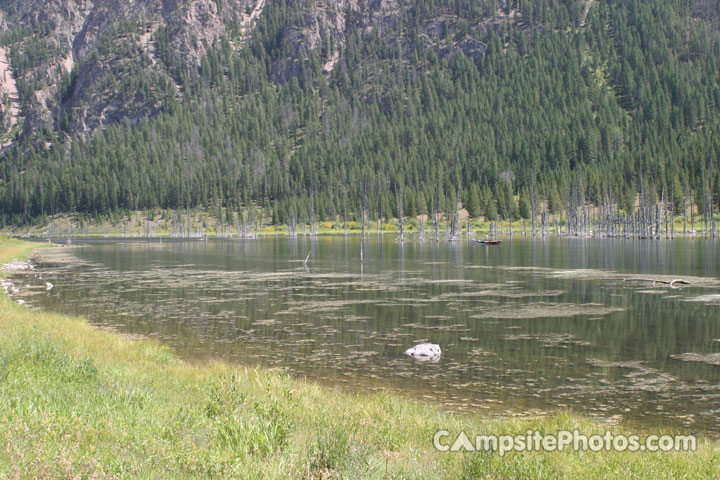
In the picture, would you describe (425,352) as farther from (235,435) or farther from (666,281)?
(666,281)

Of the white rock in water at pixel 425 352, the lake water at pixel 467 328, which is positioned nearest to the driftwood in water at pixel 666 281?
the lake water at pixel 467 328

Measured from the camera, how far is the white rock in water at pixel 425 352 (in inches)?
1001

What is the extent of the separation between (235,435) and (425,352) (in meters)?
15.3

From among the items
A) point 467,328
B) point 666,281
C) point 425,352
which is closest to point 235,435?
point 425,352

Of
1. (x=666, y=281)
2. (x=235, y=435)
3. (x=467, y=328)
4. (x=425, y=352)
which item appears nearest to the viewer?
(x=235, y=435)

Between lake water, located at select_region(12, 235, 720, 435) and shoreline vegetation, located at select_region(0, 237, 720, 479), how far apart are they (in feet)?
13.1

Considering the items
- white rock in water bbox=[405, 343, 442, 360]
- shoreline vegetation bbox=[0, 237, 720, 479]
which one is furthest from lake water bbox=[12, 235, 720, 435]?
shoreline vegetation bbox=[0, 237, 720, 479]

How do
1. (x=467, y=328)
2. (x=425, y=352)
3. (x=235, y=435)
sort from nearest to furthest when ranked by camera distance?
1. (x=235, y=435)
2. (x=425, y=352)
3. (x=467, y=328)

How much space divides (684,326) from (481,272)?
3383 centimetres

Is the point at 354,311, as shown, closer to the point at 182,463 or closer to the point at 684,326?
the point at 684,326

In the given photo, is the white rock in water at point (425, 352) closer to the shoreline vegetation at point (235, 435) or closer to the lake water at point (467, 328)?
the lake water at point (467, 328)

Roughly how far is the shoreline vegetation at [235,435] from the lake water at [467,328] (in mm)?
3978

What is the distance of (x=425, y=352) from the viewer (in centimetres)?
2559

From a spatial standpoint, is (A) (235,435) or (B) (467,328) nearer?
(A) (235,435)
